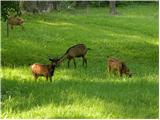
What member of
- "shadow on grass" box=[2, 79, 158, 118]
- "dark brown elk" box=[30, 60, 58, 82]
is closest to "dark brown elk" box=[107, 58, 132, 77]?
"shadow on grass" box=[2, 79, 158, 118]

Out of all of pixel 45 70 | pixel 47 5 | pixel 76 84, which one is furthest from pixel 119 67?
pixel 47 5

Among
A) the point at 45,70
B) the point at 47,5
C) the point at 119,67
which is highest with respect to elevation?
the point at 45,70

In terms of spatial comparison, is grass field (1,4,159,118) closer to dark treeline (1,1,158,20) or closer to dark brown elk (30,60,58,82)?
dark brown elk (30,60,58,82)

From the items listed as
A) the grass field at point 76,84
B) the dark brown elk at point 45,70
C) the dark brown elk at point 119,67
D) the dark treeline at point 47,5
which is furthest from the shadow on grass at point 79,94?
the dark treeline at point 47,5

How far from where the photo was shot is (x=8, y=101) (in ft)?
38.3

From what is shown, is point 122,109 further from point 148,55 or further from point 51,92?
point 148,55

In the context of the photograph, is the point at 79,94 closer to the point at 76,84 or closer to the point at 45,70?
the point at 76,84

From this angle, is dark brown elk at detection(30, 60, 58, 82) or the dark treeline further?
the dark treeline

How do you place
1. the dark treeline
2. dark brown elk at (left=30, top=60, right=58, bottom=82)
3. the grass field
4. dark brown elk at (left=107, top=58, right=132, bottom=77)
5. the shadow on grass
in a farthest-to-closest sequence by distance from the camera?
the dark treeline
dark brown elk at (left=107, top=58, right=132, bottom=77)
dark brown elk at (left=30, top=60, right=58, bottom=82)
the shadow on grass
the grass field

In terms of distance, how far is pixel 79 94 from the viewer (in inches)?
495

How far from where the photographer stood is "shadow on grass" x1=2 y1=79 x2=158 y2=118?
→ 11.3 m

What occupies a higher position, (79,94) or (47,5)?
(79,94)

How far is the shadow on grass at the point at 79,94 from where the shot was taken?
11328 mm

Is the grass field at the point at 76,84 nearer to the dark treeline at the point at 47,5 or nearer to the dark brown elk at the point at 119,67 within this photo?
the dark brown elk at the point at 119,67
